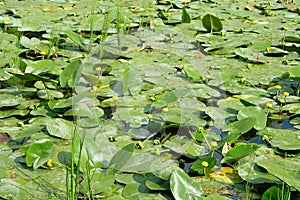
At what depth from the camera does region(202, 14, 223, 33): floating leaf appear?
2848 mm

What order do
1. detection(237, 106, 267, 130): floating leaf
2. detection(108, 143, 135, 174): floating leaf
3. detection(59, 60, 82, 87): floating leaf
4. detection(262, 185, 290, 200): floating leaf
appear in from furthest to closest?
1. detection(59, 60, 82, 87): floating leaf
2. detection(237, 106, 267, 130): floating leaf
3. detection(108, 143, 135, 174): floating leaf
4. detection(262, 185, 290, 200): floating leaf

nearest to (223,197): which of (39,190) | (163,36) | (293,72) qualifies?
(39,190)

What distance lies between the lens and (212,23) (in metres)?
2.85

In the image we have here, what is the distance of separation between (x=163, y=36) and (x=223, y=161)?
48.0 inches

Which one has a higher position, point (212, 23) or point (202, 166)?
point (212, 23)

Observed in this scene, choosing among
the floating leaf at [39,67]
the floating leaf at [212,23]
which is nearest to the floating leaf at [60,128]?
the floating leaf at [39,67]

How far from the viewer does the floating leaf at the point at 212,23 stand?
9.34ft

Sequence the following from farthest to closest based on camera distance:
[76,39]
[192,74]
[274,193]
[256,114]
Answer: [76,39]
[192,74]
[256,114]
[274,193]

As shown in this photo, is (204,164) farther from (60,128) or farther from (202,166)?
(60,128)

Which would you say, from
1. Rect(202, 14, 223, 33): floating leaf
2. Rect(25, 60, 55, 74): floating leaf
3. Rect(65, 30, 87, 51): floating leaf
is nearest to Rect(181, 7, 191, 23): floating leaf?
Rect(202, 14, 223, 33): floating leaf

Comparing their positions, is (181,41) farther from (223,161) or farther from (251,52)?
(223,161)

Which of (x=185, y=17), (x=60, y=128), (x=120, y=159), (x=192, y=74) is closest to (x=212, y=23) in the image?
(x=185, y=17)

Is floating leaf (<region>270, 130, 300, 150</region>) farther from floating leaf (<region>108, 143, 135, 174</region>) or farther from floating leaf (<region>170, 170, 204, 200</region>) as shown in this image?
floating leaf (<region>108, 143, 135, 174</region>)

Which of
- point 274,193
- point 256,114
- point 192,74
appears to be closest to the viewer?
point 274,193
